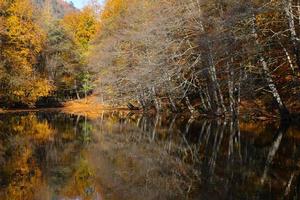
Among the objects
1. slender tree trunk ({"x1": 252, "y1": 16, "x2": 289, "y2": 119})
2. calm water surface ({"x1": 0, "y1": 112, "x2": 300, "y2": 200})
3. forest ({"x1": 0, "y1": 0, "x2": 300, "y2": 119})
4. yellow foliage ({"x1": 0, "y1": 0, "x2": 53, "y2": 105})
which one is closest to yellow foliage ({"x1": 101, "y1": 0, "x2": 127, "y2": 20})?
forest ({"x1": 0, "y1": 0, "x2": 300, "y2": 119})

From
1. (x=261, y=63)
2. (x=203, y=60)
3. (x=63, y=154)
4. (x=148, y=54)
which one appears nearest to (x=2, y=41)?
(x=148, y=54)

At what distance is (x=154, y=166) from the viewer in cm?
1215

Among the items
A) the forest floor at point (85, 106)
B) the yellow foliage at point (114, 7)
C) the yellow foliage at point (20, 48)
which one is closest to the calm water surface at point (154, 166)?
the yellow foliage at point (20, 48)

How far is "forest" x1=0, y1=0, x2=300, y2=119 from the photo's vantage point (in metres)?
22.1

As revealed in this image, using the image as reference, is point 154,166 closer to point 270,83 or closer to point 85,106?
point 270,83

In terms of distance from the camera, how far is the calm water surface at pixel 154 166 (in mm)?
8947

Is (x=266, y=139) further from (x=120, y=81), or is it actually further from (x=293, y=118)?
(x=120, y=81)

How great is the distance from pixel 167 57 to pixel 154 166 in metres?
15.8

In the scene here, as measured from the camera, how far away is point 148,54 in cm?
3294

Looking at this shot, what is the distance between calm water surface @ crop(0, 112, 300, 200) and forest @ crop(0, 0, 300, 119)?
532 centimetres

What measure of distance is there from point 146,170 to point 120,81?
27.4 metres

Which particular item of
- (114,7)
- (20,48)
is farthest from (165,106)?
(20,48)

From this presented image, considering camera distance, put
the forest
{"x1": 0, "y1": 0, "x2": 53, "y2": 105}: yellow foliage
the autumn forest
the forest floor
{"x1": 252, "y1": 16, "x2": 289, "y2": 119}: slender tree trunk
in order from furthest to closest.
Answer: the forest floor
{"x1": 0, "y1": 0, "x2": 53, "y2": 105}: yellow foliage
the forest
{"x1": 252, "y1": 16, "x2": 289, "y2": 119}: slender tree trunk
the autumn forest

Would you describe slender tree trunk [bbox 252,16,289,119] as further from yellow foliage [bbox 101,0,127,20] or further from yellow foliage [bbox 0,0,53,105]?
yellow foliage [bbox 0,0,53,105]
